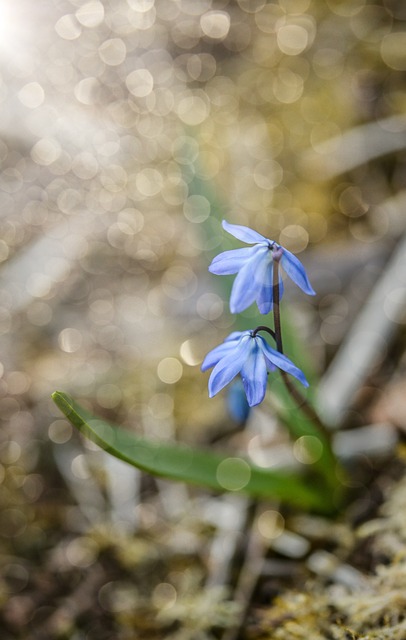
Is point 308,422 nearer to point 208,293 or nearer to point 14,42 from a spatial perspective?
point 208,293

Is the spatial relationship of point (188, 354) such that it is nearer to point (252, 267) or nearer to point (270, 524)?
point (270, 524)

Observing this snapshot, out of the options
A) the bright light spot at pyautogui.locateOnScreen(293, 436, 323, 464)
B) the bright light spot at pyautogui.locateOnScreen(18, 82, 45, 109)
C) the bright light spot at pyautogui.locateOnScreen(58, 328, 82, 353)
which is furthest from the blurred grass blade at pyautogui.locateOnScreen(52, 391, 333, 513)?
the bright light spot at pyautogui.locateOnScreen(18, 82, 45, 109)

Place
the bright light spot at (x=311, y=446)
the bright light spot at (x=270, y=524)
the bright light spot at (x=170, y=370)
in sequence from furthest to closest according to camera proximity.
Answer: the bright light spot at (x=170, y=370) → the bright light spot at (x=270, y=524) → the bright light spot at (x=311, y=446)

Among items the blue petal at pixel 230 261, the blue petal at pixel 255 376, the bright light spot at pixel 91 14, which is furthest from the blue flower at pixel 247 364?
the bright light spot at pixel 91 14

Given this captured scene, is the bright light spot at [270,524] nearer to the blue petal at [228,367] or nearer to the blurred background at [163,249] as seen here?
the blurred background at [163,249]

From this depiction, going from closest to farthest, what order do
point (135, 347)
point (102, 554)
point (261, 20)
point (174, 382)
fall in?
point (102, 554) → point (174, 382) → point (135, 347) → point (261, 20)

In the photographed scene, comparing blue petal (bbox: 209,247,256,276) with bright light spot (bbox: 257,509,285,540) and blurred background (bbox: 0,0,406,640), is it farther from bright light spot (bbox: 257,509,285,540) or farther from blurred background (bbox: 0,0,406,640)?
bright light spot (bbox: 257,509,285,540)

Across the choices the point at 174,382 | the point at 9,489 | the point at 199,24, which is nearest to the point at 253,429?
the point at 174,382
